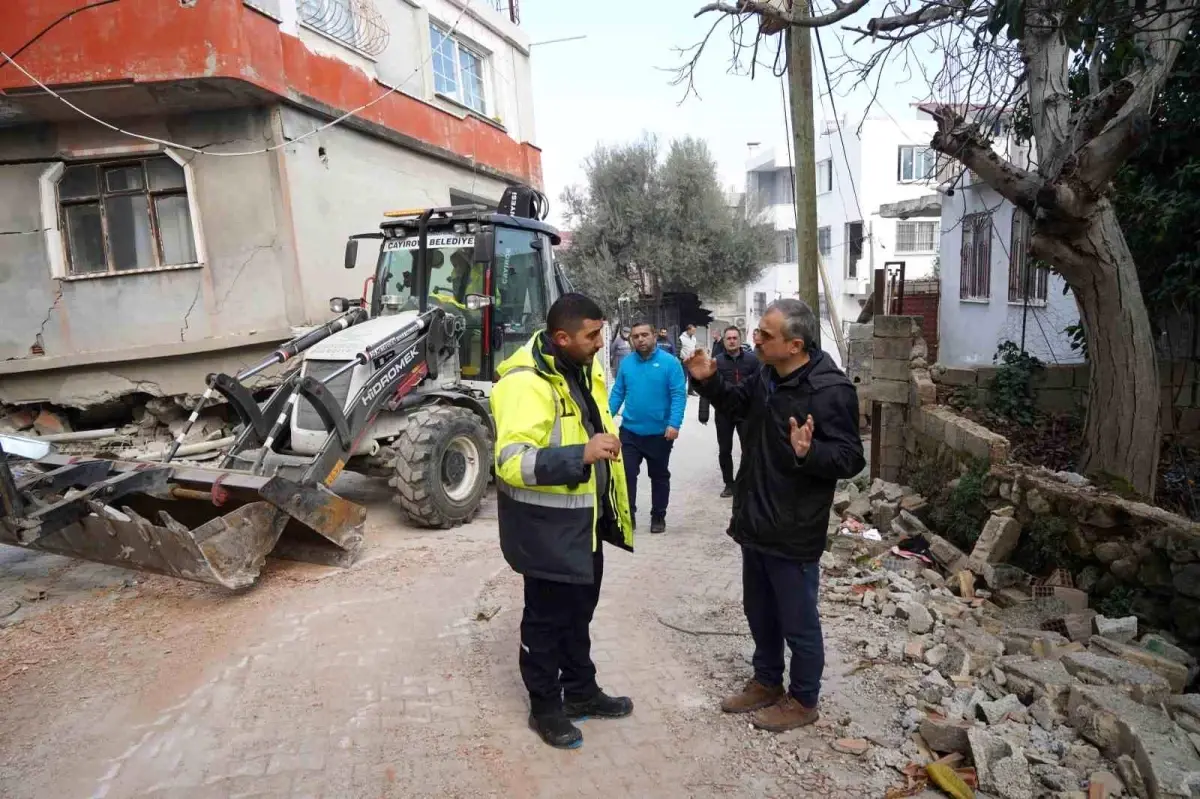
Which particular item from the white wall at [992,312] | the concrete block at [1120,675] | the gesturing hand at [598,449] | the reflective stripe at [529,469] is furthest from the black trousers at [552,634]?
the white wall at [992,312]

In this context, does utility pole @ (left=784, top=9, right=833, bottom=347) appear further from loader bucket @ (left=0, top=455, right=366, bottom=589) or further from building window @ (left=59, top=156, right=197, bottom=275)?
building window @ (left=59, top=156, right=197, bottom=275)

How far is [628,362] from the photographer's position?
6.27 m

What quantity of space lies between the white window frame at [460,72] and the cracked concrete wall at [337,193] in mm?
1619

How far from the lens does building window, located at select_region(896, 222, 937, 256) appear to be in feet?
83.8

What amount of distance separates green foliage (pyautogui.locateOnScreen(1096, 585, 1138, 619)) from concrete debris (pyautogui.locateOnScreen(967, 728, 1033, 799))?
2.09m

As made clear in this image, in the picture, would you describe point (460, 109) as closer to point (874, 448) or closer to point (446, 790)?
point (874, 448)

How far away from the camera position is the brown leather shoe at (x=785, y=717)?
315cm

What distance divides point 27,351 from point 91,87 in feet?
11.0

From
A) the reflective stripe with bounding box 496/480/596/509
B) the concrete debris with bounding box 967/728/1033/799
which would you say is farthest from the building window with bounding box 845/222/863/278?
the reflective stripe with bounding box 496/480/596/509

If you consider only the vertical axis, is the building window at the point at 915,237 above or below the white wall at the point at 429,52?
below

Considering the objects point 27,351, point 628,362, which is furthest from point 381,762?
point 27,351

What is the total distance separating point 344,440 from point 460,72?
32.4 feet

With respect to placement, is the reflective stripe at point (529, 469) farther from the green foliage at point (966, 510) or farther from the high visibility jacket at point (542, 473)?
the green foliage at point (966, 510)

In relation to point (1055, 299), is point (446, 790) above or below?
below
